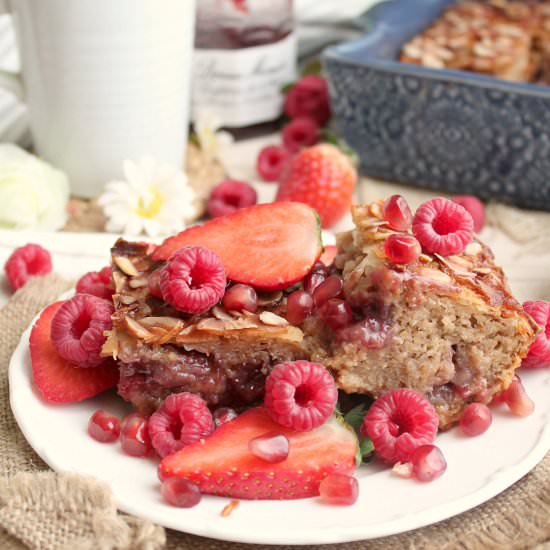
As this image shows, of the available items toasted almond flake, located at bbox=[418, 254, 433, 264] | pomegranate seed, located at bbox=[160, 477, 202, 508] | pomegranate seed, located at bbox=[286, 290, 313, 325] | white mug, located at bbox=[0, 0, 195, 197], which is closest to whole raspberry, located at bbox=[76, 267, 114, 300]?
pomegranate seed, located at bbox=[286, 290, 313, 325]

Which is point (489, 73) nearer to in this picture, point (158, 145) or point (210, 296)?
point (158, 145)

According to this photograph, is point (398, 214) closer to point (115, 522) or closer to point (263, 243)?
point (263, 243)

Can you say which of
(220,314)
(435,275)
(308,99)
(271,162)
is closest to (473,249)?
(435,275)

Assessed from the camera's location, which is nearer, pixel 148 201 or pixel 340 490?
pixel 340 490

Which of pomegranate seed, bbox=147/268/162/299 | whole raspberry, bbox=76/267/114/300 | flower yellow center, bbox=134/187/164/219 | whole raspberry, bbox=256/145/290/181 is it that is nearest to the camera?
pomegranate seed, bbox=147/268/162/299

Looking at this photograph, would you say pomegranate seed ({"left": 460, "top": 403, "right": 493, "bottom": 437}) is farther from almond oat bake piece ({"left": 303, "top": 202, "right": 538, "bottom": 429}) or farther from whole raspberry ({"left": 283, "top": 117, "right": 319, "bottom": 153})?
whole raspberry ({"left": 283, "top": 117, "right": 319, "bottom": 153})

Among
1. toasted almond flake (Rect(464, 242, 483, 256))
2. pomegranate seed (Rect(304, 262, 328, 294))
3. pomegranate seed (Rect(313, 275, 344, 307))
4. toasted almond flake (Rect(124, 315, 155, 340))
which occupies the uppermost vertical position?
toasted almond flake (Rect(464, 242, 483, 256))

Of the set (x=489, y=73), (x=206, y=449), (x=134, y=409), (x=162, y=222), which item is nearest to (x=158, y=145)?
(x=162, y=222)
